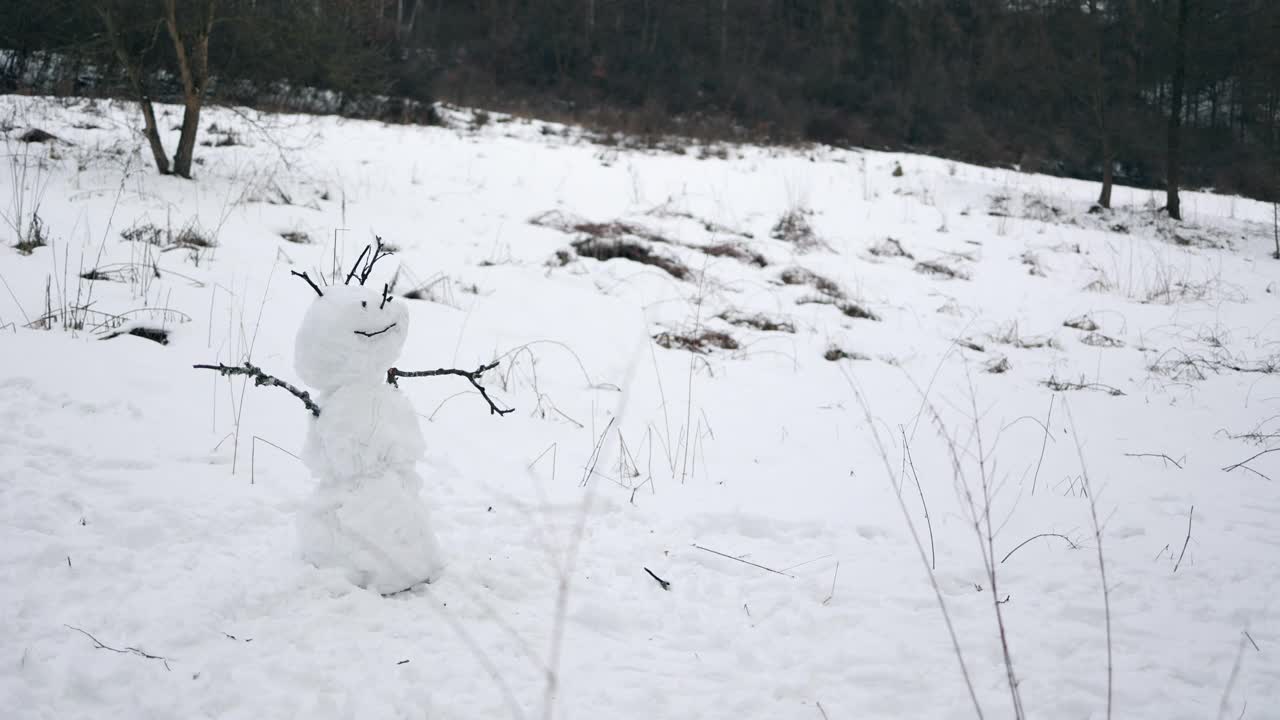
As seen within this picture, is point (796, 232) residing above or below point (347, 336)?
above

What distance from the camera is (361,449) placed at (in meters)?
1.66

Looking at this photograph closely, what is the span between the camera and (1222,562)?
87.3 inches

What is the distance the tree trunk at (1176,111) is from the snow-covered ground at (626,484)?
5761 millimetres

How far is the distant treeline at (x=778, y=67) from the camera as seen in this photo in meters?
6.66

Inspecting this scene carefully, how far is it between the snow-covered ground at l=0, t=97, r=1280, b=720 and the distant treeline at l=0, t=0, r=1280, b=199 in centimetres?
140

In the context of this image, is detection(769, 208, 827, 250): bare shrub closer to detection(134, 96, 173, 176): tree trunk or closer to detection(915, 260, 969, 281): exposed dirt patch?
detection(915, 260, 969, 281): exposed dirt patch

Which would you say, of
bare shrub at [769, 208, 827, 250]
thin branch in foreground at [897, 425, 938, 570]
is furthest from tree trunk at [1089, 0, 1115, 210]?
thin branch in foreground at [897, 425, 938, 570]

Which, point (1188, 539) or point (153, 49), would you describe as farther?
point (153, 49)

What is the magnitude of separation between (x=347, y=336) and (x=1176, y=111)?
527 inches

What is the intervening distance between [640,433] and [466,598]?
4.41 ft

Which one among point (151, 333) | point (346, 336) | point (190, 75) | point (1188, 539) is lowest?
point (1188, 539)

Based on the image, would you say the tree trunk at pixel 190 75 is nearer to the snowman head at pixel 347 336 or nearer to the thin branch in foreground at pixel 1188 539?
the snowman head at pixel 347 336

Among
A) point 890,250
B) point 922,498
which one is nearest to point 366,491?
point 922,498

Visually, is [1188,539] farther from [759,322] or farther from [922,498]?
[759,322]
